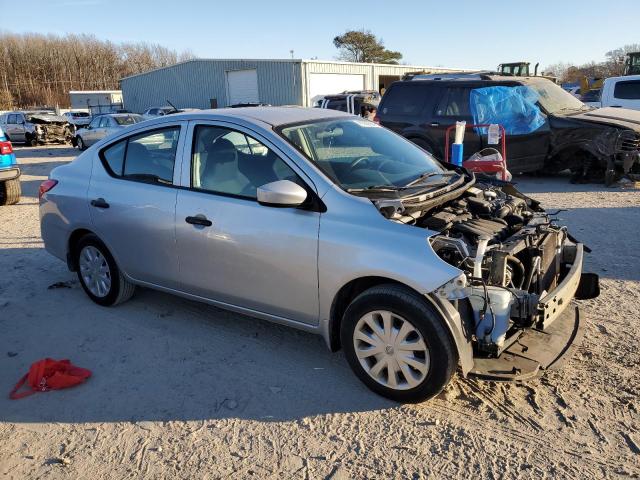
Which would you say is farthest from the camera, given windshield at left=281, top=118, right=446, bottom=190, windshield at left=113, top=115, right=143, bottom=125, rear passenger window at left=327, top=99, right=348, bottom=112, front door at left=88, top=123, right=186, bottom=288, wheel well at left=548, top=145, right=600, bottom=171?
windshield at left=113, top=115, right=143, bottom=125

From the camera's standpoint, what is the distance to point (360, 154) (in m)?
4.24

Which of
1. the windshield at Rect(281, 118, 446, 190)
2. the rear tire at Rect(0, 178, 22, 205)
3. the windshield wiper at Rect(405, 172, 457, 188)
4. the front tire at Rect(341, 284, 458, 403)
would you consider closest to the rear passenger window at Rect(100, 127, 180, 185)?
the windshield at Rect(281, 118, 446, 190)

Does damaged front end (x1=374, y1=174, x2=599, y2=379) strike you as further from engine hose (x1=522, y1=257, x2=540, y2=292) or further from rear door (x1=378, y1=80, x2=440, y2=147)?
rear door (x1=378, y1=80, x2=440, y2=147)

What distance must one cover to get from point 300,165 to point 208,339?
167 centimetres

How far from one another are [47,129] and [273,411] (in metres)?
28.0

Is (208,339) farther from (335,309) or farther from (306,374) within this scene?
(335,309)

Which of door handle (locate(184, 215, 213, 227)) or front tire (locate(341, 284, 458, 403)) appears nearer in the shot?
front tire (locate(341, 284, 458, 403))

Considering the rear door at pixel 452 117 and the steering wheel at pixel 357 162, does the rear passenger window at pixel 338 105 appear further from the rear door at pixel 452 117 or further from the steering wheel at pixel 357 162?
the steering wheel at pixel 357 162

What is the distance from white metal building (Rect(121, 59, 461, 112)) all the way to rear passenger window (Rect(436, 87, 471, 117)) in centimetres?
2197

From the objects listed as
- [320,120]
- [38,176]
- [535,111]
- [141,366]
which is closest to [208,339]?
[141,366]

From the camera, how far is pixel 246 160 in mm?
4055

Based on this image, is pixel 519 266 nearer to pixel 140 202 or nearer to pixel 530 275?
pixel 530 275

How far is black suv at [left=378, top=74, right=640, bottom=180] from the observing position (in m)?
9.74

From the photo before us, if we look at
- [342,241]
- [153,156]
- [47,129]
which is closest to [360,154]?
[342,241]
